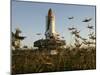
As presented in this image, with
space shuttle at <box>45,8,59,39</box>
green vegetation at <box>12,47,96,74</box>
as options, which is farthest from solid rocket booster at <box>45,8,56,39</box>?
green vegetation at <box>12,47,96,74</box>

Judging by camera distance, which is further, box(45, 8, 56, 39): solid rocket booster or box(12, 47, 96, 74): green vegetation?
box(45, 8, 56, 39): solid rocket booster

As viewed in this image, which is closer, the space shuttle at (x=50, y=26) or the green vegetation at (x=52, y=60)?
the green vegetation at (x=52, y=60)

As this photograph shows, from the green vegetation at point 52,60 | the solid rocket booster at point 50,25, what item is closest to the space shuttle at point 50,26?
the solid rocket booster at point 50,25

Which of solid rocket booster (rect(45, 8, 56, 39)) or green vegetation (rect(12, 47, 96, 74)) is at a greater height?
solid rocket booster (rect(45, 8, 56, 39))

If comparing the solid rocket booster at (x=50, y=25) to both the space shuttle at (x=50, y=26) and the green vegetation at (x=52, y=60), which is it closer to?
the space shuttle at (x=50, y=26)

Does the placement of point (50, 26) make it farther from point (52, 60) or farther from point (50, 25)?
point (52, 60)

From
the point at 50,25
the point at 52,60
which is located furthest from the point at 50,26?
the point at 52,60

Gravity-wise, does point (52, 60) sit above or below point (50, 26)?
below

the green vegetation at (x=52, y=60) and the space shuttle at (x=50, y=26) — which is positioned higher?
the space shuttle at (x=50, y=26)

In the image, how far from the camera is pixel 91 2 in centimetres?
287

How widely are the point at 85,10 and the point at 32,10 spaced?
65 centimetres

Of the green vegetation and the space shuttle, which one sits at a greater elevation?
the space shuttle

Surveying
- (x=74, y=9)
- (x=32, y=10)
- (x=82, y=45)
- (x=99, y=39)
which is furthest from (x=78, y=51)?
(x=32, y=10)

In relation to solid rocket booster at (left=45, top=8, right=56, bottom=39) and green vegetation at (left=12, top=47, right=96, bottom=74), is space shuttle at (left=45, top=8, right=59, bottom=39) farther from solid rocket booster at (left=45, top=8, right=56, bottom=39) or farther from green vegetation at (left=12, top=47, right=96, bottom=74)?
green vegetation at (left=12, top=47, right=96, bottom=74)
